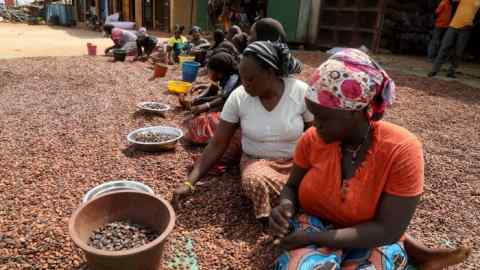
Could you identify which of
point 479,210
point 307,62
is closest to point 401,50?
point 307,62

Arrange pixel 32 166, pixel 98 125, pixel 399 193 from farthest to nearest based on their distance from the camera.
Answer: pixel 98 125 < pixel 32 166 < pixel 399 193

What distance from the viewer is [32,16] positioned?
73.2 ft

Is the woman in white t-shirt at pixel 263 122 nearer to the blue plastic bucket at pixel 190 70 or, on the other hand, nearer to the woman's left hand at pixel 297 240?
the woman's left hand at pixel 297 240

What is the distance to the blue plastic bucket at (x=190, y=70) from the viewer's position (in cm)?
544

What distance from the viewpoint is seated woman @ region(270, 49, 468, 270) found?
1.34 meters

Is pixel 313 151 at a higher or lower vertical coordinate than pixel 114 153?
higher

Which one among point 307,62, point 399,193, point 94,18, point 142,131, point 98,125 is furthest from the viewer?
point 94,18

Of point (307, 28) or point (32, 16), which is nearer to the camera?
point (307, 28)

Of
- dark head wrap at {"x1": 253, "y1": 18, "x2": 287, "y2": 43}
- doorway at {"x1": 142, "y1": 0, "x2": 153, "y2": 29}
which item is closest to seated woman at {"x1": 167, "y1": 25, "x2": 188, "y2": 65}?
dark head wrap at {"x1": 253, "y1": 18, "x2": 287, "y2": 43}

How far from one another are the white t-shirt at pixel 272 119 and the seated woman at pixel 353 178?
23.5 inches

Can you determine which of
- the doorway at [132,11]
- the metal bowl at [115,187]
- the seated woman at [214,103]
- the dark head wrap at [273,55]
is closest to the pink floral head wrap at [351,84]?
the dark head wrap at [273,55]

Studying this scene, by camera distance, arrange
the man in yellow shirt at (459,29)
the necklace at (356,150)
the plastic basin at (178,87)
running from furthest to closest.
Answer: the man in yellow shirt at (459,29) → the plastic basin at (178,87) → the necklace at (356,150)

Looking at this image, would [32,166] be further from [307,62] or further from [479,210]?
[307,62]

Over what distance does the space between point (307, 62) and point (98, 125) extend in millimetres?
5334
